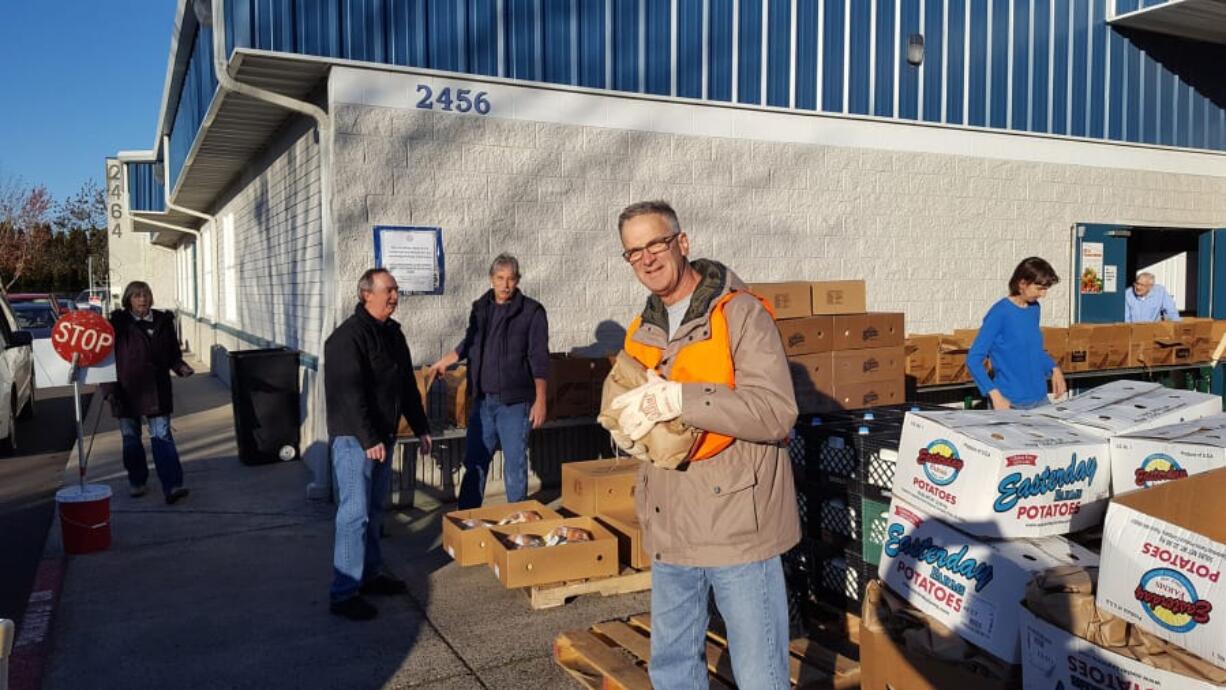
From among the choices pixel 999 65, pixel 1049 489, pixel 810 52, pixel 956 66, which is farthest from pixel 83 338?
pixel 999 65

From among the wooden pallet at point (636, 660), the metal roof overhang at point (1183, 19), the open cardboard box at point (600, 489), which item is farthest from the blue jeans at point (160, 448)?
the metal roof overhang at point (1183, 19)

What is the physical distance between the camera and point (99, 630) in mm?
5180

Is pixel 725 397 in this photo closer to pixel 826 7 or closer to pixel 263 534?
pixel 263 534

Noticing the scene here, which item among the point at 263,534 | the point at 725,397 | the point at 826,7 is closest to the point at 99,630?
the point at 263,534

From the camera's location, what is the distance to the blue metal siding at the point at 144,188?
24298 millimetres

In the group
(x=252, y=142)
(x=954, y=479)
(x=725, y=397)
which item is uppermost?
(x=252, y=142)

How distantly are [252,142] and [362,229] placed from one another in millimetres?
4438

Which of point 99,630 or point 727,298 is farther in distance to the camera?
point 99,630

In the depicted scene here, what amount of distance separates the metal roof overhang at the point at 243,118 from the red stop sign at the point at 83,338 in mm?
2301

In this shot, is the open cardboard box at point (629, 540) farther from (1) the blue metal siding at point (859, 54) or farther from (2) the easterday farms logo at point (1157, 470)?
(1) the blue metal siding at point (859, 54)

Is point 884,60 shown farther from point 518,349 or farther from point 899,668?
point 899,668

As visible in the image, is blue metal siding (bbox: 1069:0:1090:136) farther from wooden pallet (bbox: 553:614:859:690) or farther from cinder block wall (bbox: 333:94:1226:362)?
wooden pallet (bbox: 553:614:859:690)

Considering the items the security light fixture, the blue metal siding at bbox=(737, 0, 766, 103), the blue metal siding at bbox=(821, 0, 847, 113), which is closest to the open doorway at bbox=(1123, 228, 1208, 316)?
the security light fixture

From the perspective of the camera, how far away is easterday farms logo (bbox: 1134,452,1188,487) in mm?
3404
